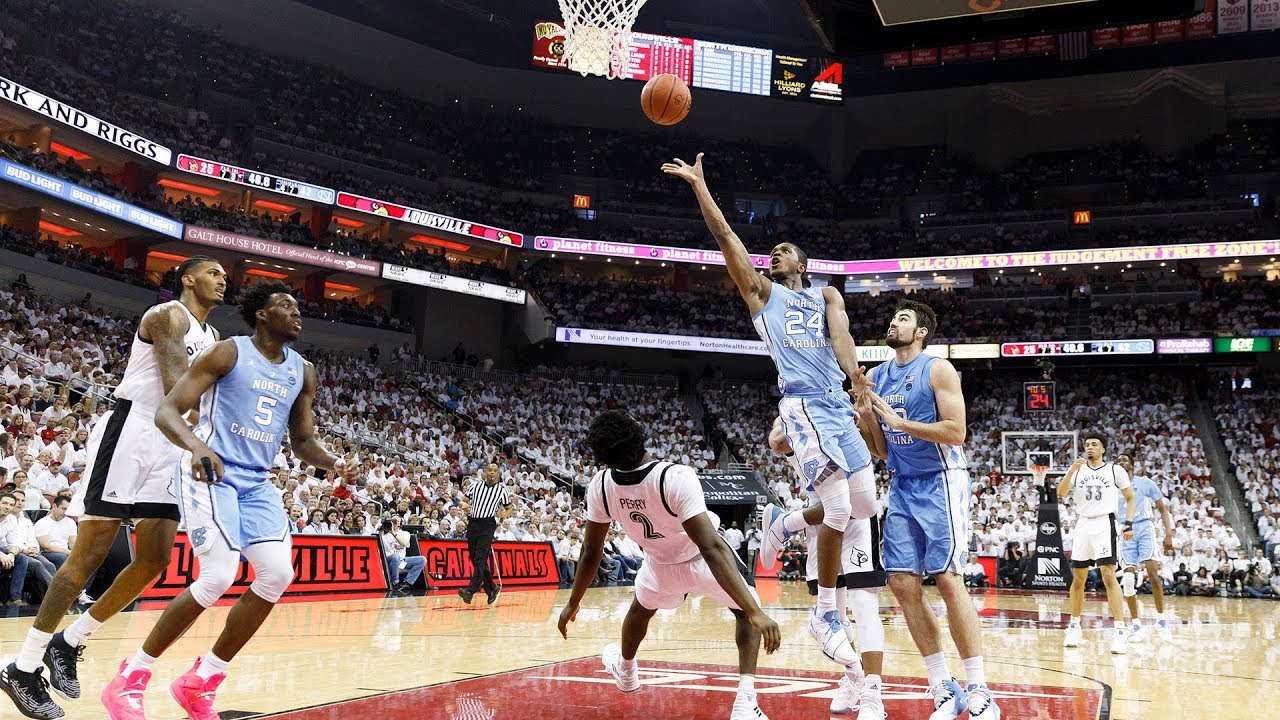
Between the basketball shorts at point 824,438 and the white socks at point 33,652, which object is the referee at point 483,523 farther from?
the white socks at point 33,652

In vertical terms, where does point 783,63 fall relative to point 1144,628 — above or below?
above

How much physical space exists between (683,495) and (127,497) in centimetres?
266

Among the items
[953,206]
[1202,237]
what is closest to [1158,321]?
[1202,237]

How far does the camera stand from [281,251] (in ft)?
93.2

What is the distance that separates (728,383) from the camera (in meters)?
36.4

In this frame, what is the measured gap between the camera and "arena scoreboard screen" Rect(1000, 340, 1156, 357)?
30.7m

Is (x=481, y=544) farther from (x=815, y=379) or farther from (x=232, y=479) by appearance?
(x=232, y=479)

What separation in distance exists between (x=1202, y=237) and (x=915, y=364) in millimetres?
32152

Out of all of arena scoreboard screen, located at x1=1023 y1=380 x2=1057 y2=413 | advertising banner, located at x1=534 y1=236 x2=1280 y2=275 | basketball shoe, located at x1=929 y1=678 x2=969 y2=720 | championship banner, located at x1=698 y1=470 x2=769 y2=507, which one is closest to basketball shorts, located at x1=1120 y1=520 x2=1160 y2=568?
basketball shoe, located at x1=929 y1=678 x2=969 y2=720

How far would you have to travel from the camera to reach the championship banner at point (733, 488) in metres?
24.8

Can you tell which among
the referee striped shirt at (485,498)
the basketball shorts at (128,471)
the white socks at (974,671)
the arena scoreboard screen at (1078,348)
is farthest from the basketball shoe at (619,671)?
the arena scoreboard screen at (1078,348)

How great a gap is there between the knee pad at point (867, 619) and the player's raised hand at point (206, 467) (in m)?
3.02

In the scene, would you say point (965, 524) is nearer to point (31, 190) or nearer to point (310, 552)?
point (310, 552)

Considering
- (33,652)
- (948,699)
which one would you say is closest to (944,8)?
(948,699)
